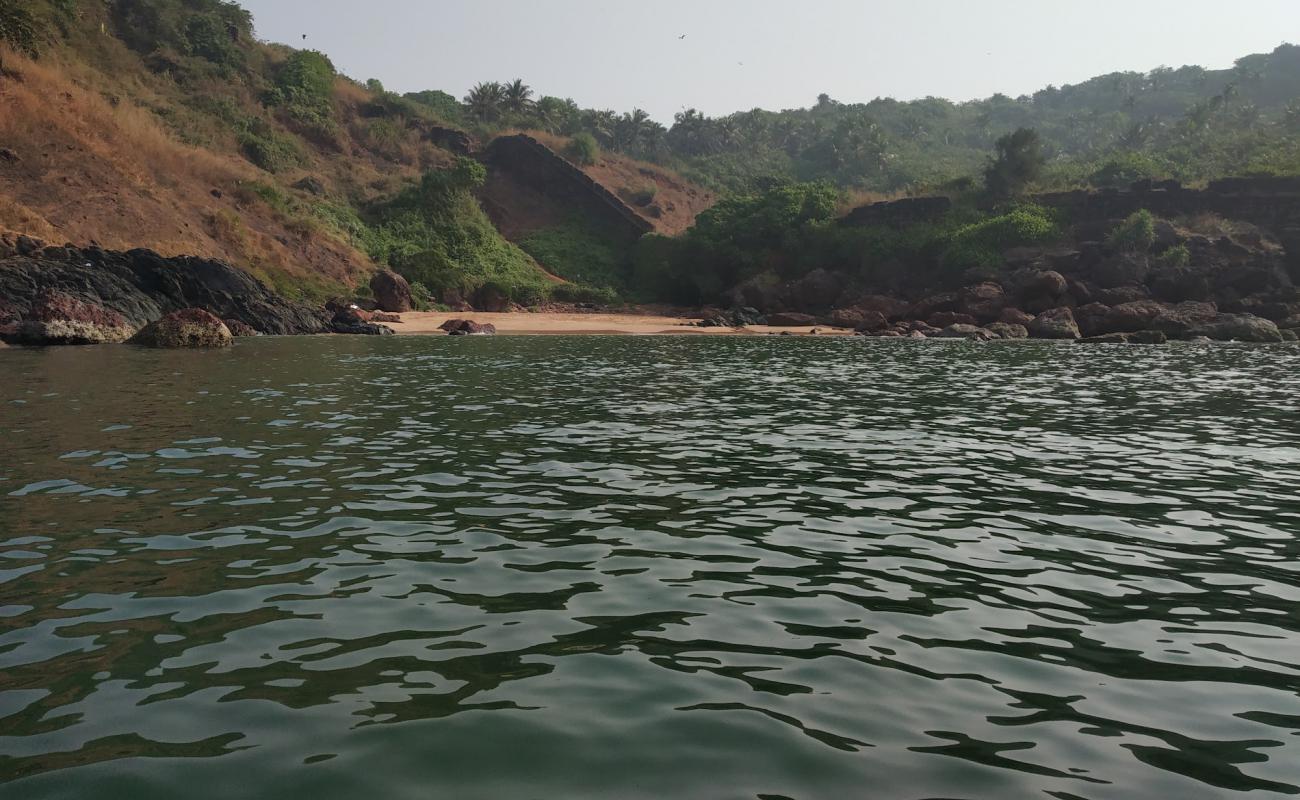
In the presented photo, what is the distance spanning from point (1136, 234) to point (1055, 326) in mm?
12549

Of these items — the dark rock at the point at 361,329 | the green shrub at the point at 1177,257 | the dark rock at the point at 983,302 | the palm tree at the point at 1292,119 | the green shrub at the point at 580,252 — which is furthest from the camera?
the palm tree at the point at 1292,119

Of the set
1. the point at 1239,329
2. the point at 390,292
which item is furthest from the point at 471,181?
the point at 1239,329

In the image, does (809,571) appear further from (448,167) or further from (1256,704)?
(448,167)

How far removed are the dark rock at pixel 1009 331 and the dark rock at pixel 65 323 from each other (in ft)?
151

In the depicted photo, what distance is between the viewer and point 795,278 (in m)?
70.8

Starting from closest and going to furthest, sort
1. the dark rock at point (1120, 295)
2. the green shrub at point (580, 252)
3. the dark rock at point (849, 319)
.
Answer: the dark rock at point (1120, 295) < the dark rock at point (849, 319) < the green shrub at point (580, 252)

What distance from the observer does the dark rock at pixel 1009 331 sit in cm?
5166

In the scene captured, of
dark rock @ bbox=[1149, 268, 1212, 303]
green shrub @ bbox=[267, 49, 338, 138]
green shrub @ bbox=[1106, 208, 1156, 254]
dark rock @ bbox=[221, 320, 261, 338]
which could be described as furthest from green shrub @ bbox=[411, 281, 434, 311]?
dark rock @ bbox=[1149, 268, 1212, 303]

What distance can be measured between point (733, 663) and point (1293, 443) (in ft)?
45.6

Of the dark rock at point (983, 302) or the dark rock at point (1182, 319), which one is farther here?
the dark rock at point (983, 302)

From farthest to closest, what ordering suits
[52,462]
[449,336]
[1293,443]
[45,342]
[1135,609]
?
[449,336] < [45,342] < [1293,443] < [52,462] < [1135,609]

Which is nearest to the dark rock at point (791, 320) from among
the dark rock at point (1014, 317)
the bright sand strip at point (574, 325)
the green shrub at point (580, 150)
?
the bright sand strip at point (574, 325)

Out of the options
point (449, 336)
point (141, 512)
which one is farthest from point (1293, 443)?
point (449, 336)

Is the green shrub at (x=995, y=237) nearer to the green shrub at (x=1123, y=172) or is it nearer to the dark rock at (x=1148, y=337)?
the green shrub at (x=1123, y=172)
